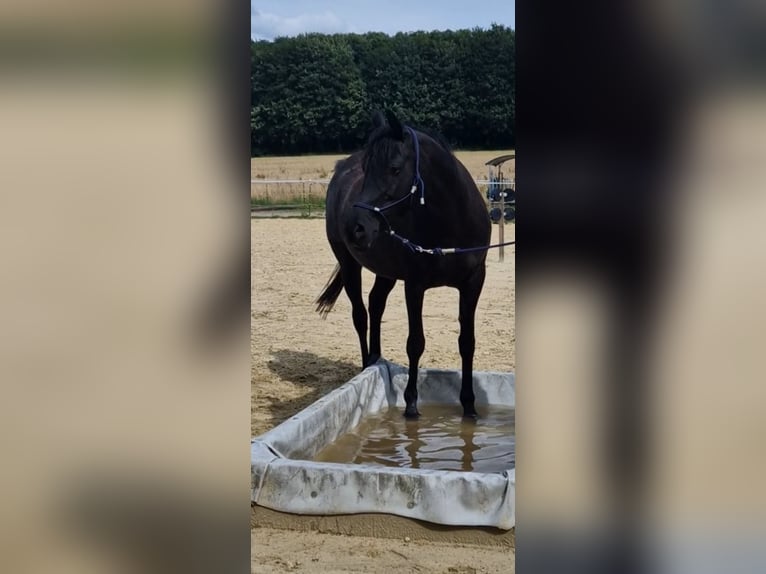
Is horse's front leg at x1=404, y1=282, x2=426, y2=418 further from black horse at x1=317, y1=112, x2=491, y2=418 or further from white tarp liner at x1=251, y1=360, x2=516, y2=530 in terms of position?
white tarp liner at x1=251, y1=360, x2=516, y2=530

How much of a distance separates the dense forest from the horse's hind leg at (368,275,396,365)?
25071 millimetres

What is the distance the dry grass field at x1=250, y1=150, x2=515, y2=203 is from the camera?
16.9 metres

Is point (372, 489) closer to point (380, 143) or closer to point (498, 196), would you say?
point (380, 143)

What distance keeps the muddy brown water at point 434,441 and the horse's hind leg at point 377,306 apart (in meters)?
0.55

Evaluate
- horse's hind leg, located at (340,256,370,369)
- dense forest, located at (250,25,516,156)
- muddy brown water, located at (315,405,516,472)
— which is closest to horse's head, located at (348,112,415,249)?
muddy brown water, located at (315,405,516,472)

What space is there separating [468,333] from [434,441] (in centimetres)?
63

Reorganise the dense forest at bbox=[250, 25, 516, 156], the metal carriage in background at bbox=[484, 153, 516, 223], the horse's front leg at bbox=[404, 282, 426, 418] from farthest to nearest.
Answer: the dense forest at bbox=[250, 25, 516, 156] < the metal carriage in background at bbox=[484, 153, 516, 223] < the horse's front leg at bbox=[404, 282, 426, 418]

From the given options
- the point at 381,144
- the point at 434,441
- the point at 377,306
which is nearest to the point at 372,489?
the point at 434,441

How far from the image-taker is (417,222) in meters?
4.18
